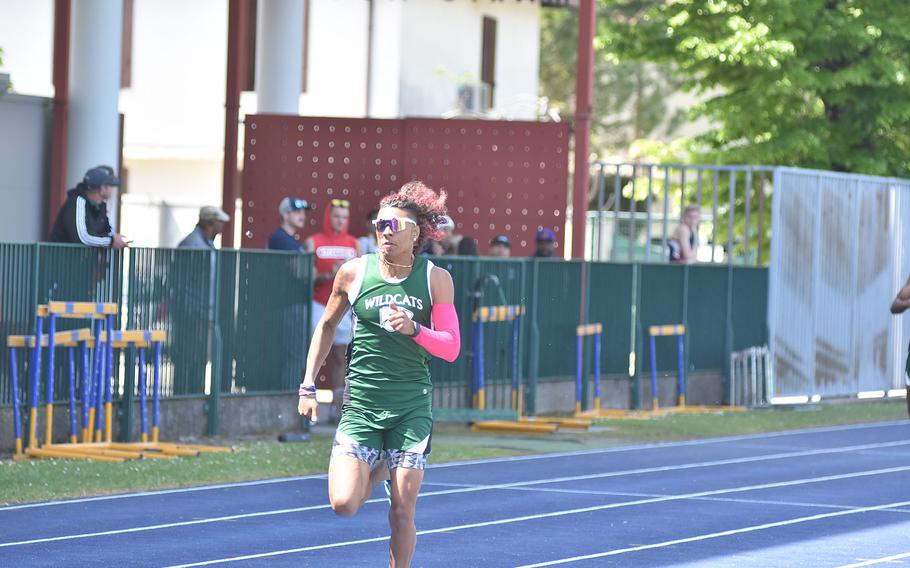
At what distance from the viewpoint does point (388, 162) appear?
21.1m

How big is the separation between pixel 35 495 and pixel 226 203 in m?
9.79

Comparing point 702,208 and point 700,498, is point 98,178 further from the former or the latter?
point 702,208

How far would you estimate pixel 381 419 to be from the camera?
9086 millimetres

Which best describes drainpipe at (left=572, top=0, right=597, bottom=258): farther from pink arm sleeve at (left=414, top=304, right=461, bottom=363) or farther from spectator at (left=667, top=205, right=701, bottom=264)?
pink arm sleeve at (left=414, top=304, right=461, bottom=363)

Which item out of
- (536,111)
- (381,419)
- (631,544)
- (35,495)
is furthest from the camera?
(536,111)

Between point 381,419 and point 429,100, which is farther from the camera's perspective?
point 429,100

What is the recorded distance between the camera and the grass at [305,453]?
44.6ft

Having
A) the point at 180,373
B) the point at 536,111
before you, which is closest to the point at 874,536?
the point at 180,373

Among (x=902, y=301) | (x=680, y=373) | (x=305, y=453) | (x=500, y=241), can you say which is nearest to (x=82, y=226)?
(x=305, y=453)

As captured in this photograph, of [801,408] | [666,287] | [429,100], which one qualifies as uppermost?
[429,100]

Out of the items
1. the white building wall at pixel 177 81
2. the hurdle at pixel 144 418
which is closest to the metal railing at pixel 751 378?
the hurdle at pixel 144 418

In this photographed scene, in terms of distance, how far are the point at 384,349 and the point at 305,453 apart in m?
7.27

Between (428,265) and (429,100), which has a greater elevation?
(429,100)

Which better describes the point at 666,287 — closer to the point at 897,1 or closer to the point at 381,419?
the point at 897,1
